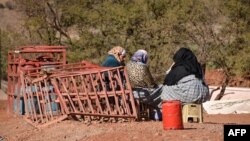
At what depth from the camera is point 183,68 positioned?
33.8ft

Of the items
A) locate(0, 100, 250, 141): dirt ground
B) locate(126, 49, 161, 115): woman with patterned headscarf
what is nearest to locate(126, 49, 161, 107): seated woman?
locate(126, 49, 161, 115): woman with patterned headscarf

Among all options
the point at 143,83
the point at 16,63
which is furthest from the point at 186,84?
the point at 16,63

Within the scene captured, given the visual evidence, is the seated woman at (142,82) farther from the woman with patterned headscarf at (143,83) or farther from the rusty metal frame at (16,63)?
the rusty metal frame at (16,63)

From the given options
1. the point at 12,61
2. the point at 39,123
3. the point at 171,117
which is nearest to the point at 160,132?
the point at 171,117

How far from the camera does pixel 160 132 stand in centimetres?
795

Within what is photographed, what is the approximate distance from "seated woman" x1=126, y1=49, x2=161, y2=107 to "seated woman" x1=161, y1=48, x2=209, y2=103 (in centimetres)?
25

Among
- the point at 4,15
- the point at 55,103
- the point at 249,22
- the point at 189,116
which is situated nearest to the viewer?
the point at 189,116

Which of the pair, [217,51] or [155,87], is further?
[217,51]

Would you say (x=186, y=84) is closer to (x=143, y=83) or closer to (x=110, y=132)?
(x=143, y=83)

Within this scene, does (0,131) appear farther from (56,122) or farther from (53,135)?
(53,135)

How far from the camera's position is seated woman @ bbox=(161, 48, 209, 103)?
1014 cm

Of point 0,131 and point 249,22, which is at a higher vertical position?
point 249,22

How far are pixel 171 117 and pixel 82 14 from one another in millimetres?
13156

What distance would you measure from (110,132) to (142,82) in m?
2.40
